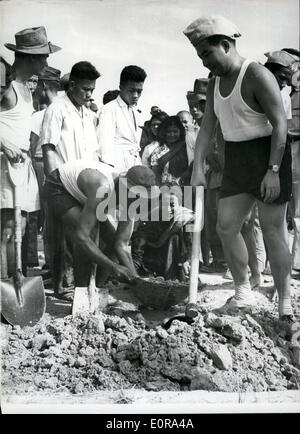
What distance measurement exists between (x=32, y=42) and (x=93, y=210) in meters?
1.44

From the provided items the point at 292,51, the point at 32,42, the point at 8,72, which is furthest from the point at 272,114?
the point at 8,72

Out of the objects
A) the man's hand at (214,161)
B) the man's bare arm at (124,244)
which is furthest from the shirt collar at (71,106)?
the man's hand at (214,161)

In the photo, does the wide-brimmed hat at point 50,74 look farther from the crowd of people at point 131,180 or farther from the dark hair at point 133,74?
the dark hair at point 133,74

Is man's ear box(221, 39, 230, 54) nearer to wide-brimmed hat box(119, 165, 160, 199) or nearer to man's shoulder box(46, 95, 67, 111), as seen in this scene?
wide-brimmed hat box(119, 165, 160, 199)

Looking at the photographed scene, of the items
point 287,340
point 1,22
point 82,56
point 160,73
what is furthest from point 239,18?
point 287,340

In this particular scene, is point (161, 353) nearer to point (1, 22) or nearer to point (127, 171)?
point (127, 171)

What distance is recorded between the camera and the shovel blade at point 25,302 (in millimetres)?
5809

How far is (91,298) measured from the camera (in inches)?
231

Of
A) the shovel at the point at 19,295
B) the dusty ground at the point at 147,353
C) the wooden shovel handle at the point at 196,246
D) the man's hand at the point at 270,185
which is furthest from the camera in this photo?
the shovel at the point at 19,295

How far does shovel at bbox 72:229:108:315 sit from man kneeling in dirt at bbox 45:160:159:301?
1.6 inches

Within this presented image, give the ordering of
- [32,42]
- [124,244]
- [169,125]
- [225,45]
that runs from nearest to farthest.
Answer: [225,45] < [32,42] < [124,244] < [169,125]

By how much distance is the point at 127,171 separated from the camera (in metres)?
5.92

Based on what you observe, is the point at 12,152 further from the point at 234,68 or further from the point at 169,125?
the point at 234,68

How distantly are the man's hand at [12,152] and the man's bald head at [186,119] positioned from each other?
1.33 m
